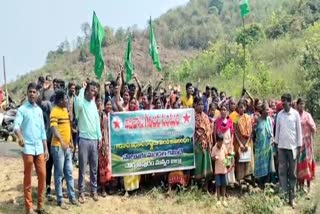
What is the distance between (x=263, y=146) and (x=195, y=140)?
120cm

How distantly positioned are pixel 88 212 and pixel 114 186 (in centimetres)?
116

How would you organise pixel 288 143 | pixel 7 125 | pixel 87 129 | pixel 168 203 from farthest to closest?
pixel 7 125
pixel 288 143
pixel 168 203
pixel 87 129

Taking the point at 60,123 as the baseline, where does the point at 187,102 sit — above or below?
above

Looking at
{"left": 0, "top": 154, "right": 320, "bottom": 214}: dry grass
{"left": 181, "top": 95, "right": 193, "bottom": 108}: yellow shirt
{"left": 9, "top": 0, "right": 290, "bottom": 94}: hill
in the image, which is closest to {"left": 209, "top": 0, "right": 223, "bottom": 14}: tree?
{"left": 9, "top": 0, "right": 290, "bottom": 94}: hill

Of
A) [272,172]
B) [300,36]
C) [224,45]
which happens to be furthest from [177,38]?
[272,172]

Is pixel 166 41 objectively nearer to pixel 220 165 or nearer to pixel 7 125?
pixel 7 125

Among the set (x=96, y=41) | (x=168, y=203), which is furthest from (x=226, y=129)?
(x=96, y=41)

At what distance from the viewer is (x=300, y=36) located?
34.1 metres

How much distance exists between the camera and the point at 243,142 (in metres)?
8.86

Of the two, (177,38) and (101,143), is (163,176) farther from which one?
(177,38)

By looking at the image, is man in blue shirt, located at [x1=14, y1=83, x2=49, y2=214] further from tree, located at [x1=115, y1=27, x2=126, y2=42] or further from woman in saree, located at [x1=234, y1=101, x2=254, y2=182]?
tree, located at [x1=115, y1=27, x2=126, y2=42]

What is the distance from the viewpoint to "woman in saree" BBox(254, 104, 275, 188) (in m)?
8.93

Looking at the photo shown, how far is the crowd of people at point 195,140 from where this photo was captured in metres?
7.56

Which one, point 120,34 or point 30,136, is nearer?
point 30,136
